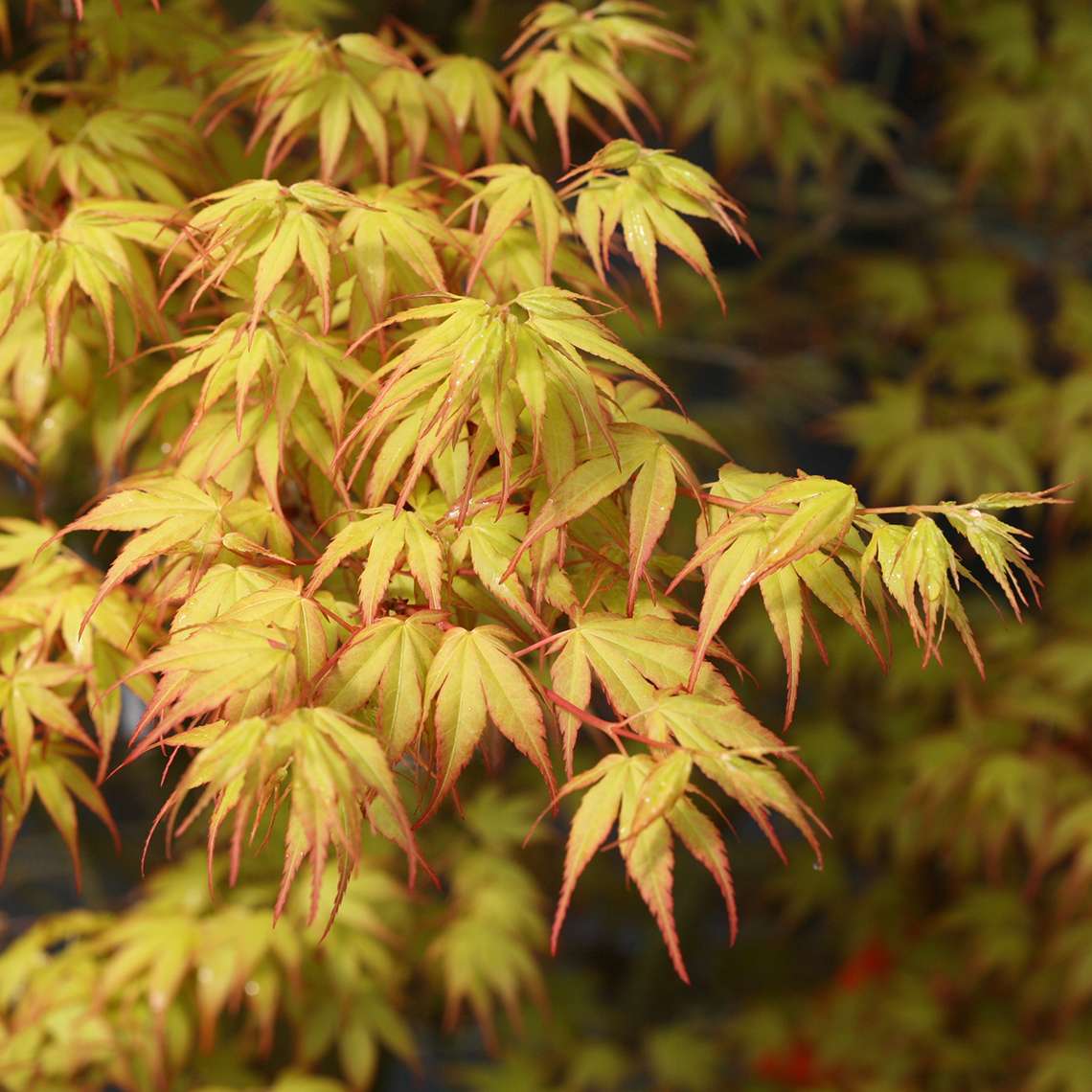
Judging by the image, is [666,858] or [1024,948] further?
[1024,948]

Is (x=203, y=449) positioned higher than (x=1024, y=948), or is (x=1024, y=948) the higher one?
(x=203, y=449)

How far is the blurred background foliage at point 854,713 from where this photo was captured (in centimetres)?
180

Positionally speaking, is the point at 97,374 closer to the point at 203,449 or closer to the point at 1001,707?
the point at 203,449

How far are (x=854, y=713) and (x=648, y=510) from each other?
1729 millimetres

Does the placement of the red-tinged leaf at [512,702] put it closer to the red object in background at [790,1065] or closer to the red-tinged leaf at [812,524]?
the red-tinged leaf at [812,524]

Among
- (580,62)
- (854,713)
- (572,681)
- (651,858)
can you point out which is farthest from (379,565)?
(854,713)

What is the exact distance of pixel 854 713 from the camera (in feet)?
8.04

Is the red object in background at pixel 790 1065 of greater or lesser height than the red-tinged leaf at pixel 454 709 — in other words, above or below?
below

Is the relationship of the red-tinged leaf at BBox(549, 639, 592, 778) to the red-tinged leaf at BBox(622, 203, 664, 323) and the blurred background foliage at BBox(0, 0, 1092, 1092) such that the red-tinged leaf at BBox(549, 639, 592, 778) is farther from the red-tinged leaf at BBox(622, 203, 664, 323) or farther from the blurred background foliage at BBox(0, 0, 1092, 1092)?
the blurred background foliage at BBox(0, 0, 1092, 1092)

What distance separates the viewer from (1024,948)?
7.17 ft

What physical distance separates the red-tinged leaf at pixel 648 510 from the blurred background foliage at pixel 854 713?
0.82 meters

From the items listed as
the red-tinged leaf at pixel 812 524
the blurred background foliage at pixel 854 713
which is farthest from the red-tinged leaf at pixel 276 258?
the blurred background foliage at pixel 854 713

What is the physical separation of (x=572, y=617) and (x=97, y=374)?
0.63 metres

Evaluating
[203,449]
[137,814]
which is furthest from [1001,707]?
[137,814]
